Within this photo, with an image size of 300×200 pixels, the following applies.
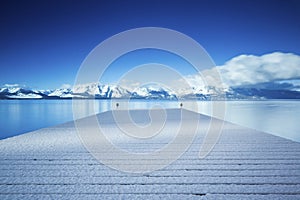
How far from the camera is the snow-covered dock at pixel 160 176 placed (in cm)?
280

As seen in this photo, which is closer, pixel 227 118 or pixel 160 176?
pixel 160 176

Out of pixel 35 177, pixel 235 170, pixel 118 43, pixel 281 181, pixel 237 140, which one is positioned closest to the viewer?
pixel 281 181

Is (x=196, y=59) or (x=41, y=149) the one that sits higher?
(x=196, y=59)

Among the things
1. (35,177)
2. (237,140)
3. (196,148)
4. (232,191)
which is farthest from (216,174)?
(237,140)

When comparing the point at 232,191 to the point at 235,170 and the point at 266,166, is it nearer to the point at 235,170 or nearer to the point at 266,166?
the point at 235,170

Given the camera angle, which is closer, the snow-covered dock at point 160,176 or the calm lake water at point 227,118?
the snow-covered dock at point 160,176

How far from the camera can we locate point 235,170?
3.59 meters

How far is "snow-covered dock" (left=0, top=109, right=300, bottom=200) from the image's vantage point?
2802mm

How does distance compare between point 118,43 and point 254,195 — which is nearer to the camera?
point 254,195

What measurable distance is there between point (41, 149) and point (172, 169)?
276 centimetres

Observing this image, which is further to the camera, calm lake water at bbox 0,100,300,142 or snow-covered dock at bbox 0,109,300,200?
calm lake water at bbox 0,100,300,142

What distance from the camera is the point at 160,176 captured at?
3395 mm

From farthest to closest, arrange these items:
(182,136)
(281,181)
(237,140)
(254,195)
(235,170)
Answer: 1. (182,136)
2. (237,140)
3. (235,170)
4. (281,181)
5. (254,195)

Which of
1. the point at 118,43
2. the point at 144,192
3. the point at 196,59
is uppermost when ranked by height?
the point at 118,43
